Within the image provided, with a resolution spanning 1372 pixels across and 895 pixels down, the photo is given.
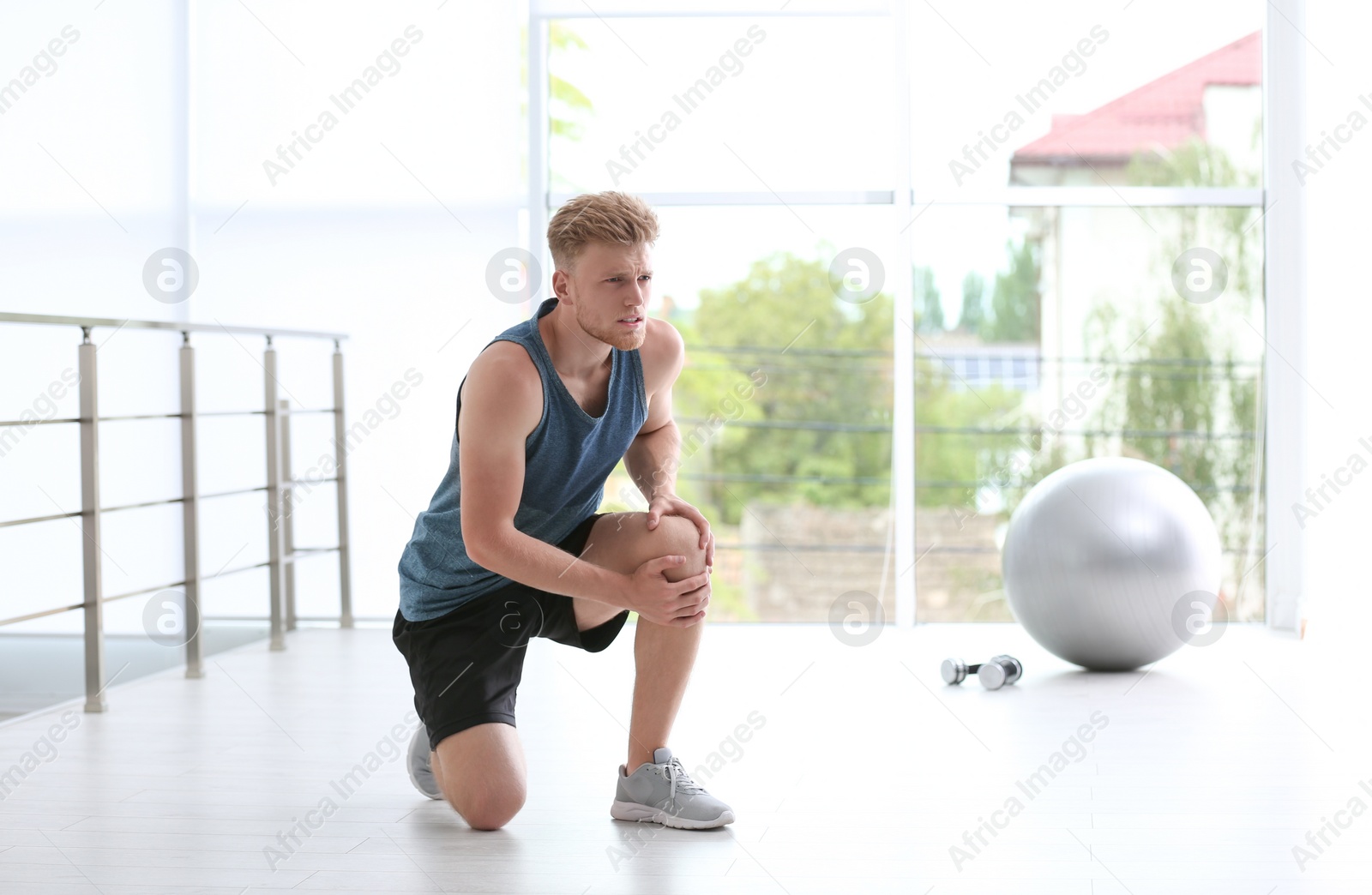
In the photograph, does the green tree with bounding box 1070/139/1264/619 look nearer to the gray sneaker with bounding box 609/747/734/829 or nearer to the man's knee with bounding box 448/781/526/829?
the gray sneaker with bounding box 609/747/734/829

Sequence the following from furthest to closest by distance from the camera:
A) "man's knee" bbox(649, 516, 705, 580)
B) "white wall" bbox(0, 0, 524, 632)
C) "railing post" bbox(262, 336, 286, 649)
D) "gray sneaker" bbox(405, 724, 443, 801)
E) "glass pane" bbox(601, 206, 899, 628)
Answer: "glass pane" bbox(601, 206, 899, 628) < "white wall" bbox(0, 0, 524, 632) < "railing post" bbox(262, 336, 286, 649) < "gray sneaker" bbox(405, 724, 443, 801) < "man's knee" bbox(649, 516, 705, 580)

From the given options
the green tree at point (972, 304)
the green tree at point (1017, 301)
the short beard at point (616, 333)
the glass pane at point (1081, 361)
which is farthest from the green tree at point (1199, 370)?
the short beard at point (616, 333)

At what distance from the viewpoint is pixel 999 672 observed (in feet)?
9.38

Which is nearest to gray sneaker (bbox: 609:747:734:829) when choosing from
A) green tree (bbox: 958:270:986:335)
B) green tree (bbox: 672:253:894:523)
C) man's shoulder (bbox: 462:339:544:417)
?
man's shoulder (bbox: 462:339:544:417)

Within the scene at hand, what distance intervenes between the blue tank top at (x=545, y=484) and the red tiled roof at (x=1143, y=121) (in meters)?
2.53

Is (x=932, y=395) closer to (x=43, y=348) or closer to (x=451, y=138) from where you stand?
(x=451, y=138)

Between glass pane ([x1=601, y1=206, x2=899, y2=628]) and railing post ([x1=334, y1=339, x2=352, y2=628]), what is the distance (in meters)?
1.03

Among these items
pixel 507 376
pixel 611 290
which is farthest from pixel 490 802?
pixel 611 290

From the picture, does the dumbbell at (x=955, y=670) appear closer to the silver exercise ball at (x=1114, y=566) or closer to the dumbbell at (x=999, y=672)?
the dumbbell at (x=999, y=672)

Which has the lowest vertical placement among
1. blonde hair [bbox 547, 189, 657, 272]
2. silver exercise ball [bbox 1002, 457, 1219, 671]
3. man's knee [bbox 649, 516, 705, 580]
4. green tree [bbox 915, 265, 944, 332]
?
silver exercise ball [bbox 1002, 457, 1219, 671]

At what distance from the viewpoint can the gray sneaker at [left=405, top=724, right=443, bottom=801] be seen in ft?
6.61

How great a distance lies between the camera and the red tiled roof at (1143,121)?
3941 millimetres

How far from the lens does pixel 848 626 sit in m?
3.78

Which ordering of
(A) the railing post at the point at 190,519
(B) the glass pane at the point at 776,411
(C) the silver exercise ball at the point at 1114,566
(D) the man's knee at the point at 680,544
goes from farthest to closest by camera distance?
(B) the glass pane at the point at 776,411 → (A) the railing post at the point at 190,519 → (C) the silver exercise ball at the point at 1114,566 → (D) the man's knee at the point at 680,544
